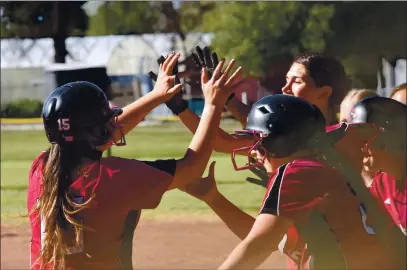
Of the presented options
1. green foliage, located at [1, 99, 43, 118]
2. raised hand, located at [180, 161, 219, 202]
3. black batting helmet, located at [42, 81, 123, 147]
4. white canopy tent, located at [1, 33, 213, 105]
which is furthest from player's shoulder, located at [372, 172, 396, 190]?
green foliage, located at [1, 99, 43, 118]

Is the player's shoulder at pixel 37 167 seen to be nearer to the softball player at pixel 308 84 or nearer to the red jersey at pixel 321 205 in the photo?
the softball player at pixel 308 84

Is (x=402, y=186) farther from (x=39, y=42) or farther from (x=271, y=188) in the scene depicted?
(x=39, y=42)

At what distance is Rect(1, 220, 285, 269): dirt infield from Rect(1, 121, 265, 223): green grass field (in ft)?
1.51

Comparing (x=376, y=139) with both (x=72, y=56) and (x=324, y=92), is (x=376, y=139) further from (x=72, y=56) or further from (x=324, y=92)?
(x=72, y=56)

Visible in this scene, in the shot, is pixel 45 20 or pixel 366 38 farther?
pixel 366 38

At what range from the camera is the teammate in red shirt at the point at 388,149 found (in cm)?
346

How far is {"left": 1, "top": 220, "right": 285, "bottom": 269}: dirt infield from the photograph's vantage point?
8.38 m

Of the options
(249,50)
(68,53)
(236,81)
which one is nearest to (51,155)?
(236,81)

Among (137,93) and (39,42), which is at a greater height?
(39,42)

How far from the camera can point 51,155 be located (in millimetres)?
2998

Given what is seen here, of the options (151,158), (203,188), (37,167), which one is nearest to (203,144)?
(203,188)

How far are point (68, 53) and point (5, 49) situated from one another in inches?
56.4

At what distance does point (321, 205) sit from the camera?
2633mm

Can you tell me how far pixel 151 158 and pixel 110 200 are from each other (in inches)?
505
